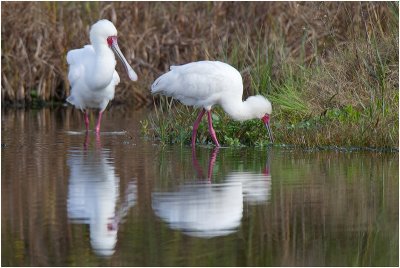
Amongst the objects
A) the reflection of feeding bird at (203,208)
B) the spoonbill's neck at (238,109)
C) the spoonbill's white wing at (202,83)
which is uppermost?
the spoonbill's white wing at (202,83)

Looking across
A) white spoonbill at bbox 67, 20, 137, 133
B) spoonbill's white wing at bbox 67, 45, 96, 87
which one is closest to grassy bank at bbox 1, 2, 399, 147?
white spoonbill at bbox 67, 20, 137, 133

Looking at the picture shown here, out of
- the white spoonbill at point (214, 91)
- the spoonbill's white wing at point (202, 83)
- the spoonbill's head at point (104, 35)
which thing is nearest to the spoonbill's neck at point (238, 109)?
the white spoonbill at point (214, 91)

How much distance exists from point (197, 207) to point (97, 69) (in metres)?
7.92

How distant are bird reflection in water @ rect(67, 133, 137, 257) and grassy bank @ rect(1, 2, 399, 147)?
8.24 ft

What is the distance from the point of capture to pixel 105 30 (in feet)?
51.4

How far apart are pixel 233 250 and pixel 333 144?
5.87 metres

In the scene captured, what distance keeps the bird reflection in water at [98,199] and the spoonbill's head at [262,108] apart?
1964mm

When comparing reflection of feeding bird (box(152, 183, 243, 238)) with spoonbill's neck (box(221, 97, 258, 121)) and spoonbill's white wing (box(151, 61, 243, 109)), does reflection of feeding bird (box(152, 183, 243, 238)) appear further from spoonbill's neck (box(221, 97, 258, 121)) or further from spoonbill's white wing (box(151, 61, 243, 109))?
spoonbill's white wing (box(151, 61, 243, 109))

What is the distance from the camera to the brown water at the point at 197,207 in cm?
659

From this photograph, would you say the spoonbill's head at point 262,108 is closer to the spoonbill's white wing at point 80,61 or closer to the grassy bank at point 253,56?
the grassy bank at point 253,56

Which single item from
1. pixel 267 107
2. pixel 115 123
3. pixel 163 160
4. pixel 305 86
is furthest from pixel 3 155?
pixel 115 123

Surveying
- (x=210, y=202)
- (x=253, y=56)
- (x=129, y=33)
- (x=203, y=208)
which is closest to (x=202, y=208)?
(x=203, y=208)

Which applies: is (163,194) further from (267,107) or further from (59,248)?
(267,107)

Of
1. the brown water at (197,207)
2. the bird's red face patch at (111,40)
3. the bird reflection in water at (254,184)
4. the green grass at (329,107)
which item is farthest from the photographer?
the bird's red face patch at (111,40)
